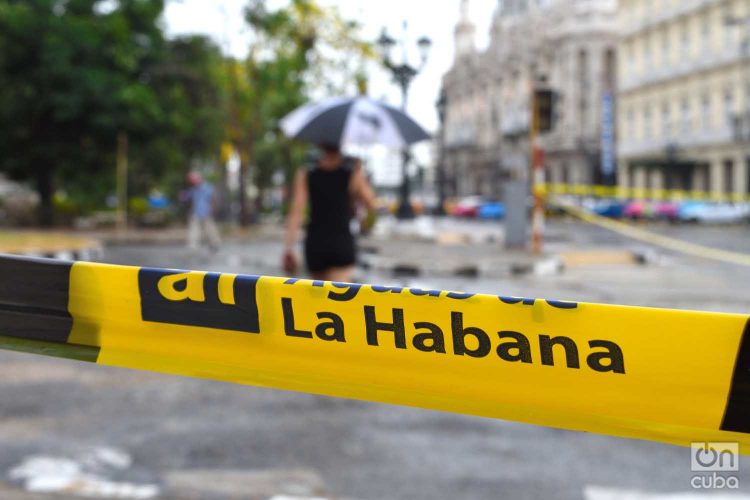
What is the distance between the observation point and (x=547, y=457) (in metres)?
4.64

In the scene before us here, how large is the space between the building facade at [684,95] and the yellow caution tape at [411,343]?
44.8 meters

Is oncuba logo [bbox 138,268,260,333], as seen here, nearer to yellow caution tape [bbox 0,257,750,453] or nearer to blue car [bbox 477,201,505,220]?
yellow caution tape [bbox 0,257,750,453]

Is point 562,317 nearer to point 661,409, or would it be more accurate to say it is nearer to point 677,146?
point 661,409

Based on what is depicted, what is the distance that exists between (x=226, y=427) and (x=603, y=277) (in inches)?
411

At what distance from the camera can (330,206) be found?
19.6 feet

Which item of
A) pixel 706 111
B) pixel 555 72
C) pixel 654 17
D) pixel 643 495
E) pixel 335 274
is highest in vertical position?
pixel 654 17

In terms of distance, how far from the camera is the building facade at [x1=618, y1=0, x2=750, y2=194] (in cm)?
4453

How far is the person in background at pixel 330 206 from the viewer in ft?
19.6

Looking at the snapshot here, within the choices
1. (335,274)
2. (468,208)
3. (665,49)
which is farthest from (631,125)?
(335,274)

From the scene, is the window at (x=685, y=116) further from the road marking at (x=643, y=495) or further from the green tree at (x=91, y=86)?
the road marking at (x=643, y=495)

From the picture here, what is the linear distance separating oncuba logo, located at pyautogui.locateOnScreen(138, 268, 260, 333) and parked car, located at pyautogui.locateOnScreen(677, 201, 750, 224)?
39100mm

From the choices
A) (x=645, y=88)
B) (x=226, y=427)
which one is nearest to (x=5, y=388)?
(x=226, y=427)

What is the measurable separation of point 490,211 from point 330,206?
47.4 metres

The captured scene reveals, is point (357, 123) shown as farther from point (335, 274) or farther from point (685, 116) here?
point (685, 116)
